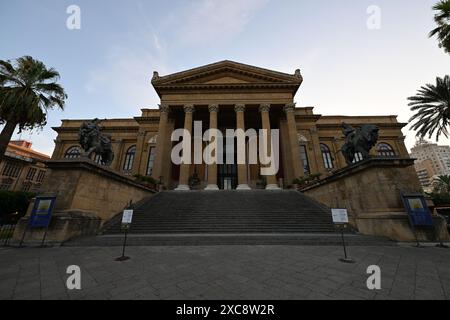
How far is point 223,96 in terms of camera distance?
21766 mm

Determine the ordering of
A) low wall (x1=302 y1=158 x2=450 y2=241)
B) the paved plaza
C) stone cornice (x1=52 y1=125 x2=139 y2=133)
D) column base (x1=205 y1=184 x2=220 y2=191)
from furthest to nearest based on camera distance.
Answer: stone cornice (x1=52 y1=125 x2=139 y2=133) < column base (x1=205 y1=184 x2=220 y2=191) < low wall (x1=302 y1=158 x2=450 y2=241) < the paved plaza

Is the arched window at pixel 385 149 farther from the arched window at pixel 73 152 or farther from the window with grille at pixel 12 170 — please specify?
the window with grille at pixel 12 170

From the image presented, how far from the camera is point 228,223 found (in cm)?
977

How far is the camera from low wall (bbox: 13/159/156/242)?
24.3ft

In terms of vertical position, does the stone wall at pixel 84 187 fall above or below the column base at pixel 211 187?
below

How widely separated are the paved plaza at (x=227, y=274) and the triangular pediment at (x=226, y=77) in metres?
19.7

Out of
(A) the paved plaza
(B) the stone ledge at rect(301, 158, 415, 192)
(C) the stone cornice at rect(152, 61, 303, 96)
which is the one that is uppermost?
(C) the stone cornice at rect(152, 61, 303, 96)

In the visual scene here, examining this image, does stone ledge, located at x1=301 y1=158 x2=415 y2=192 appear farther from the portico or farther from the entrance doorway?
the entrance doorway

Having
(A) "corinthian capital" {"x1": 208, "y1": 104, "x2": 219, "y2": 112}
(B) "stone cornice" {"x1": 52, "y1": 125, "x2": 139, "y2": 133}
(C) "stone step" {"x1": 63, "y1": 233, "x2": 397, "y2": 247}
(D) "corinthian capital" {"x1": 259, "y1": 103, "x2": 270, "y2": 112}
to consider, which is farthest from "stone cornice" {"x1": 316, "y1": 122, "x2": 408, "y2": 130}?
(B) "stone cornice" {"x1": 52, "y1": 125, "x2": 139, "y2": 133}

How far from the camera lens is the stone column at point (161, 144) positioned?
18.7 metres

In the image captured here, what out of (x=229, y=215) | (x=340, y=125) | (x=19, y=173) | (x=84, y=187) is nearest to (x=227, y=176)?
(x=229, y=215)

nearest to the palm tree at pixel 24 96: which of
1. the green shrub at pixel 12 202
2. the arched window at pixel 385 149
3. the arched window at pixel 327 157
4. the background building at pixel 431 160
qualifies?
the green shrub at pixel 12 202

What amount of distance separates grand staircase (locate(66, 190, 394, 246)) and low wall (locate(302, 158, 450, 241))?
95cm

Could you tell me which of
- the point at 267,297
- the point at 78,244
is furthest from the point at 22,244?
the point at 267,297
